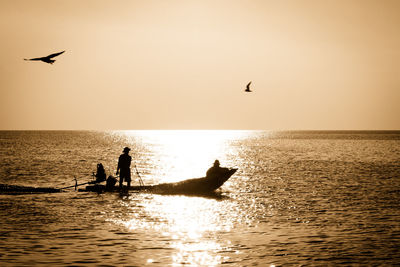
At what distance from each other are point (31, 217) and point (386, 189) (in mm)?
25306

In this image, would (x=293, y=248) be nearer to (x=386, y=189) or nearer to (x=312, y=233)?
(x=312, y=233)

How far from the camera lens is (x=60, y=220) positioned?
19.6 metres

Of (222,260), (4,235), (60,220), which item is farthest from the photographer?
(60,220)

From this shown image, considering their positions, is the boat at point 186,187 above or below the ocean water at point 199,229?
above

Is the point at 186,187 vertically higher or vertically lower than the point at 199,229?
higher

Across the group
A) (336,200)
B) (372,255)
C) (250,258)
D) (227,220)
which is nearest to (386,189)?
(336,200)

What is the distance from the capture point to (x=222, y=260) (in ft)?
43.8

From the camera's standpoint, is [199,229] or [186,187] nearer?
[199,229]

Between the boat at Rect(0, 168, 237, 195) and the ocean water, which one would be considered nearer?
the ocean water

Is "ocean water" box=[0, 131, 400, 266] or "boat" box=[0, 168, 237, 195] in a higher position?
"boat" box=[0, 168, 237, 195]

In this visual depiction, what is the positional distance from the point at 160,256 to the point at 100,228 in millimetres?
5001

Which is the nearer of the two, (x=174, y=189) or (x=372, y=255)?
(x=372, y=255)

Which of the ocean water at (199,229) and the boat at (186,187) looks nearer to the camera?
the ocean water at (199,229)

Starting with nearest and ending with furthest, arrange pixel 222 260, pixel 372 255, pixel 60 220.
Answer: pixel 222 260, pixel 372 255, pixel 60 220
